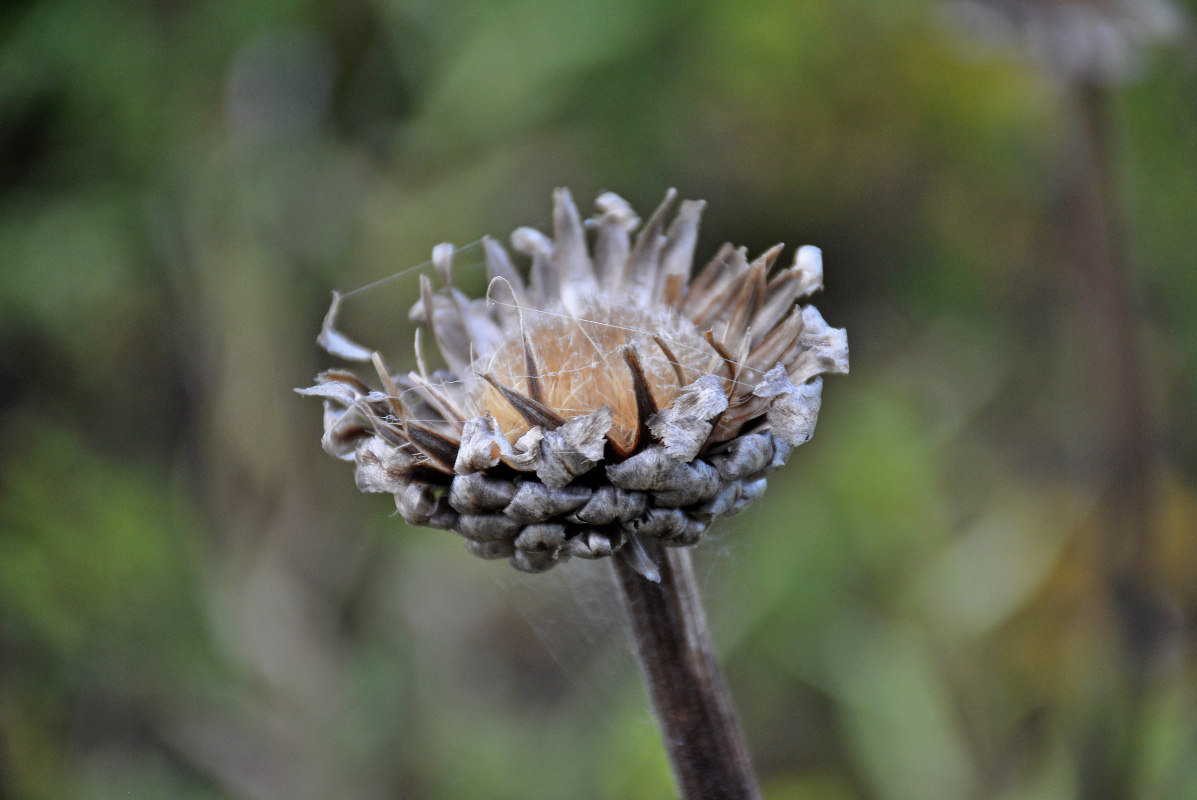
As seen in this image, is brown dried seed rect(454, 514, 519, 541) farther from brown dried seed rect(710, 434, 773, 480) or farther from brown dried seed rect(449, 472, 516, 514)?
brown dried seed rect(710, 434, 773, 480)

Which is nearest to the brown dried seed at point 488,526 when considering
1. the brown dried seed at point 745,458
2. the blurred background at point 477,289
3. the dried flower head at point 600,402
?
the dried flower head at point 600,402

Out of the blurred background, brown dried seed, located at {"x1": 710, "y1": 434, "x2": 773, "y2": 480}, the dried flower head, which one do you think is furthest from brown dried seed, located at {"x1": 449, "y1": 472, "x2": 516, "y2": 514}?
the blurred background

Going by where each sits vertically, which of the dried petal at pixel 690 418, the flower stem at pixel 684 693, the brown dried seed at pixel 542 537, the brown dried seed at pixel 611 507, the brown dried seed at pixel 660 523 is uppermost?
the dried petal at pixel 690 418

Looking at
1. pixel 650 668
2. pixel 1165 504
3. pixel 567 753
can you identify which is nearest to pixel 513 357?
pixel 650 668

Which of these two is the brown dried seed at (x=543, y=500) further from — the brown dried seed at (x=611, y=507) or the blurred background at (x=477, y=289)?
the blurred background at (x=477, y=289)

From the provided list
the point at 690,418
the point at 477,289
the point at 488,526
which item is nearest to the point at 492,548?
the point at 488,526

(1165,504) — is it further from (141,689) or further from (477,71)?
(141,689)
